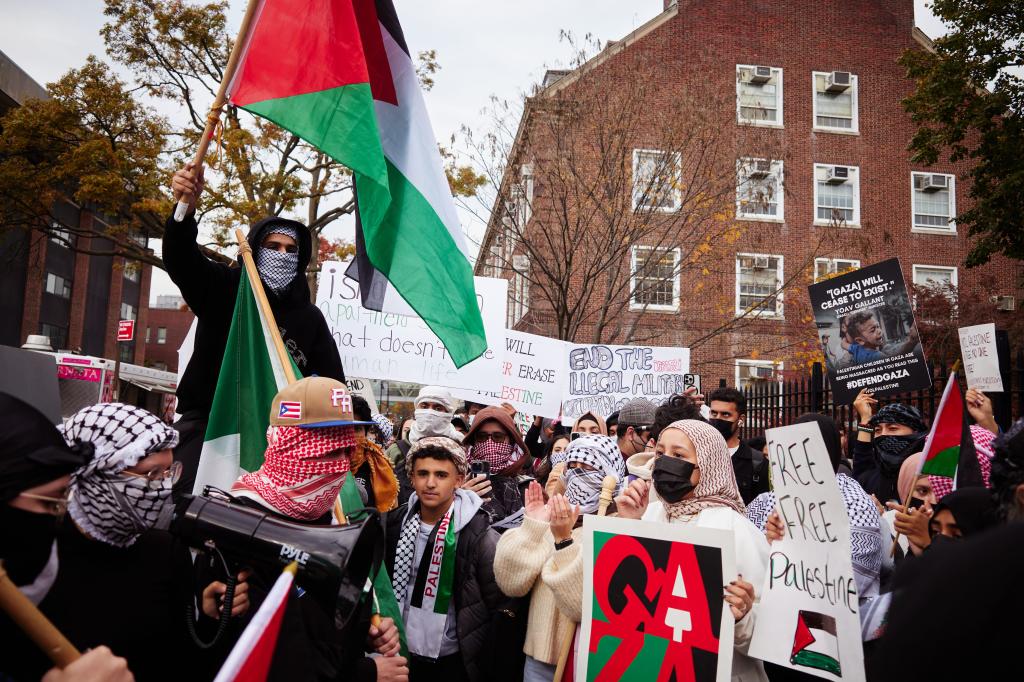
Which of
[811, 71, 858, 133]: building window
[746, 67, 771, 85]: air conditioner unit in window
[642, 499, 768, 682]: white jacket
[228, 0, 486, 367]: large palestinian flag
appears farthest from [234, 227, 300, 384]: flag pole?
[811, 71, 858, 133]: building window

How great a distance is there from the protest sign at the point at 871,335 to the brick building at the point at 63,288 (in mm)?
16597

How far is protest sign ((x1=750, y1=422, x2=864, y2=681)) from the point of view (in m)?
3.32

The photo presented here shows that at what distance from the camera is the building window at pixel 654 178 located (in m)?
15.8

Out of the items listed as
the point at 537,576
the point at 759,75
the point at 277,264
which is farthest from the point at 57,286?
the point at 537,576

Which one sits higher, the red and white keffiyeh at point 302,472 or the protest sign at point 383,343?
the protest sign at point 383,343

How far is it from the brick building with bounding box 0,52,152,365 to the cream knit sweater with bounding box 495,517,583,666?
1782 cm

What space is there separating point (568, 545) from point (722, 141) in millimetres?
14123

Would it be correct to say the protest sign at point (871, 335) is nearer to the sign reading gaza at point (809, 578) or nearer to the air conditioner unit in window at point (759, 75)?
the sign reading gaza at point (809, 578)

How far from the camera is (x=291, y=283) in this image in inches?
168

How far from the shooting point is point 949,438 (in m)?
4.11

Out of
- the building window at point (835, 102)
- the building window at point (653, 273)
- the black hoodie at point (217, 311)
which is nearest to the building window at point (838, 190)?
the building window at point (835, 102)

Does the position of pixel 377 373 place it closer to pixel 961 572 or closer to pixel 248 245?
pixel 248 245

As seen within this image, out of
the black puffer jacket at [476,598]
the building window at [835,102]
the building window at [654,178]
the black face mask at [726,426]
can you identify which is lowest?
the black puffer jacket at [476,598]

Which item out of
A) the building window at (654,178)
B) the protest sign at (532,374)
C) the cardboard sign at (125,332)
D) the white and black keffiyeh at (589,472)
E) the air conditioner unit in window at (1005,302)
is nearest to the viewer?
the white and black keffiyeh at (589,472)
